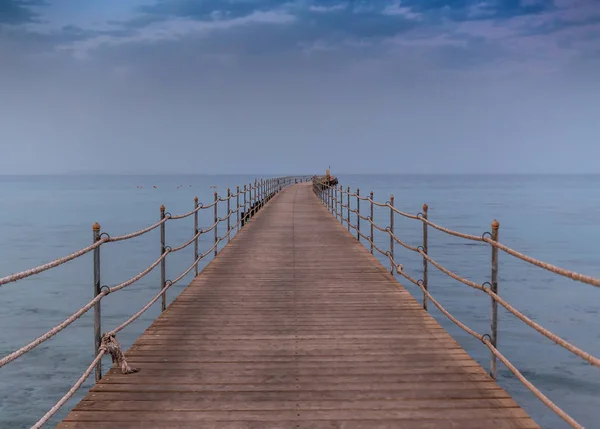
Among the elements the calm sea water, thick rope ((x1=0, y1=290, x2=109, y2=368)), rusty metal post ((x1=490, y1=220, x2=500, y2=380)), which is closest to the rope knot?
thick rope ((x1=0, y1=290, x2=109, y2=368))

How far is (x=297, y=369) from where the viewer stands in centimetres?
501

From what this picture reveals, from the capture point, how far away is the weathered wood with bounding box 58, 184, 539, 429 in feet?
13.2

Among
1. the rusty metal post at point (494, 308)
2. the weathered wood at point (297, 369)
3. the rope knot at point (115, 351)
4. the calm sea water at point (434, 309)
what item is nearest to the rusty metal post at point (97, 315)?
the rope knot at point (115, 351)

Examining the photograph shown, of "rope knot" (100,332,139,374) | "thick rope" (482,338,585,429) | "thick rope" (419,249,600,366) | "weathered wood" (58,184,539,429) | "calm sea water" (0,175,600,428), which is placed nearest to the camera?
"thick rope" (419,249,600,366)

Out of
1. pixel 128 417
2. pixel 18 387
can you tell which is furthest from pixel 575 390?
pixel 18 387

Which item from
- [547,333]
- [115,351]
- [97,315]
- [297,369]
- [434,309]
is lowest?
[434,309]

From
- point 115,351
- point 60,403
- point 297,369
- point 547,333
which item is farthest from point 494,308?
point 60,403

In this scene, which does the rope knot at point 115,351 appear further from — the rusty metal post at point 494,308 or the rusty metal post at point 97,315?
the rusty metal post at point 494,308

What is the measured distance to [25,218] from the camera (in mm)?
58750

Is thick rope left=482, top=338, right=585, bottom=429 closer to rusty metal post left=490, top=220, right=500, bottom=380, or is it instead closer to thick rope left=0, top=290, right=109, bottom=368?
rusty metal post left=490, top=220, right=500, bottom=380

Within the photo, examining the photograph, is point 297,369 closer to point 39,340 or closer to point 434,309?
point 39,340

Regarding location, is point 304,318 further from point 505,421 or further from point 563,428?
point 563,428

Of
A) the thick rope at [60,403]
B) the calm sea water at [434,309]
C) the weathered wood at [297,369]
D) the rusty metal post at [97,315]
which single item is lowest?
the calm sea water at [434,309]

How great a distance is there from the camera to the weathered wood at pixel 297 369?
4.03 meters
